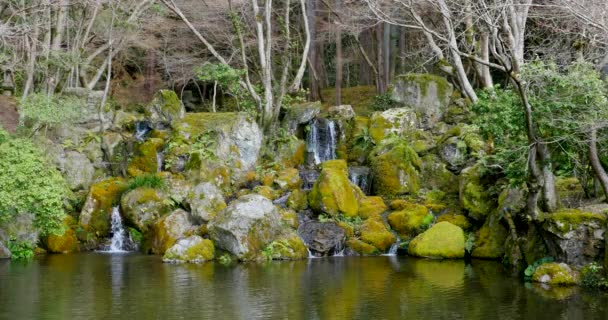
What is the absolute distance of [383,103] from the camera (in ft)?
103

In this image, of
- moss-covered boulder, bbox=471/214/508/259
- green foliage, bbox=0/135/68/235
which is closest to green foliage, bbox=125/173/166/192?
green foliage, bbox=0/135/68/235

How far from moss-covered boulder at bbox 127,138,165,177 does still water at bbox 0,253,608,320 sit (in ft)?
22.8

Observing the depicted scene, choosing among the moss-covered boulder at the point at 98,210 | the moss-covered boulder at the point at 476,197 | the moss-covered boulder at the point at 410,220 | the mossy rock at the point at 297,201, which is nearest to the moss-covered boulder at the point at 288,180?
the mossy rock at the point at 297,201

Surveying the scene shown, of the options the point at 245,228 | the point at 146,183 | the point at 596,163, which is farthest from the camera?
the point at 146,183

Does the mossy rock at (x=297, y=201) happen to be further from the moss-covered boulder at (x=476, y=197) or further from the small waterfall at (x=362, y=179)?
the moss-covered boulder at (x=476, y=197)

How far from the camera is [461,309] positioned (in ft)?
42.1

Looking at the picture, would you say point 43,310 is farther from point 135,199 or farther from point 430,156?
point 430,156

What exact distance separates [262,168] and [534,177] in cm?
1257

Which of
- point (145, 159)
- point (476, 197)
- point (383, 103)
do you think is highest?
point (383, 103)

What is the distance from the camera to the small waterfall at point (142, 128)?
2823 centimetres

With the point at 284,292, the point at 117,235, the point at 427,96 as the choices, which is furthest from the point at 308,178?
the point at 284,292

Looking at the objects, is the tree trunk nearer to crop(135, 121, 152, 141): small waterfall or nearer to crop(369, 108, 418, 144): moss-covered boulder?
crop(369, 108, 418, 144): moss-covered boulder

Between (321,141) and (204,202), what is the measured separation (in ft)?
27.3

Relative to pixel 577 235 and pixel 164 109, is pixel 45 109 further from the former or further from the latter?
pixel 577 235
